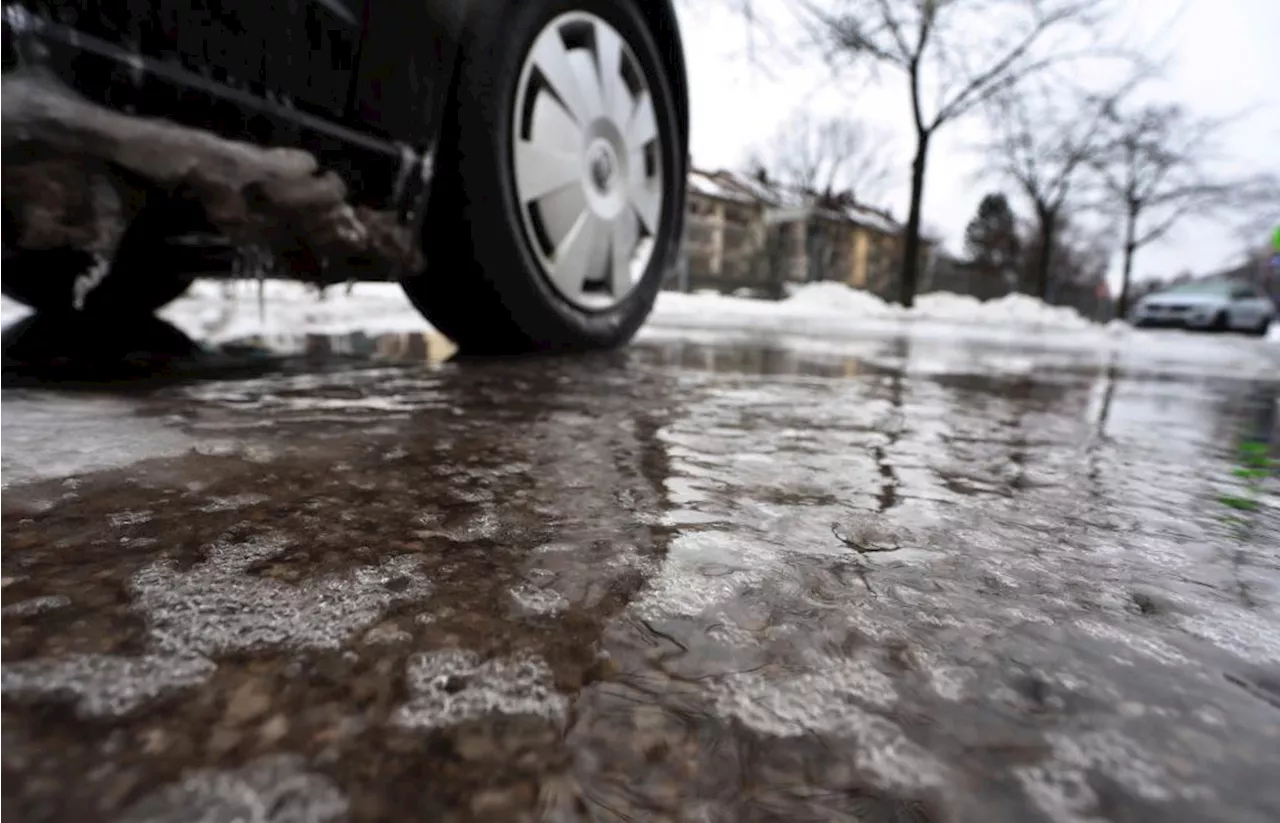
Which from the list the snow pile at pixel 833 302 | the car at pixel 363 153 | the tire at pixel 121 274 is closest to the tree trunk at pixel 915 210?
the snow pile at pixel 833 302

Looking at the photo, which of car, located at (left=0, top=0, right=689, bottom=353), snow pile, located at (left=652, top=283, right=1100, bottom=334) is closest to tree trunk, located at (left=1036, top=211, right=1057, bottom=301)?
snow pile, located at (left=652, top=283, right=1100, bottom=334)

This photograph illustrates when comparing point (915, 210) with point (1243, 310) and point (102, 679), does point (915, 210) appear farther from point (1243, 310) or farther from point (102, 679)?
point (102, 679)

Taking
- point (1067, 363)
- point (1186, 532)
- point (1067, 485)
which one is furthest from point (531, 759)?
point (1067, 363)

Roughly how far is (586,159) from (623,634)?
2.16m

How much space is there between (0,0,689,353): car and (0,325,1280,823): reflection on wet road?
20.6 inches

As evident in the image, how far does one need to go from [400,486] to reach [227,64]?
1.00 meters

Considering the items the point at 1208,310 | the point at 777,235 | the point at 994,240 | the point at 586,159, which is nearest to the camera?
the point at 586,159

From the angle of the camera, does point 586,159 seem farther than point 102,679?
Yes

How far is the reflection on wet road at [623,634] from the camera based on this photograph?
378 mm

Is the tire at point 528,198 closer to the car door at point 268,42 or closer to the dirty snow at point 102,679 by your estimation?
the car door at point 268,42

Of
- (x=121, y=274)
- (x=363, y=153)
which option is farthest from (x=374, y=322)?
(x=363, y=153)

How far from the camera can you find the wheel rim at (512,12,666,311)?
2.23m

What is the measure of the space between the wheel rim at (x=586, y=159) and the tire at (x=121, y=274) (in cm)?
90

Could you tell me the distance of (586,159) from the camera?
246 cm
